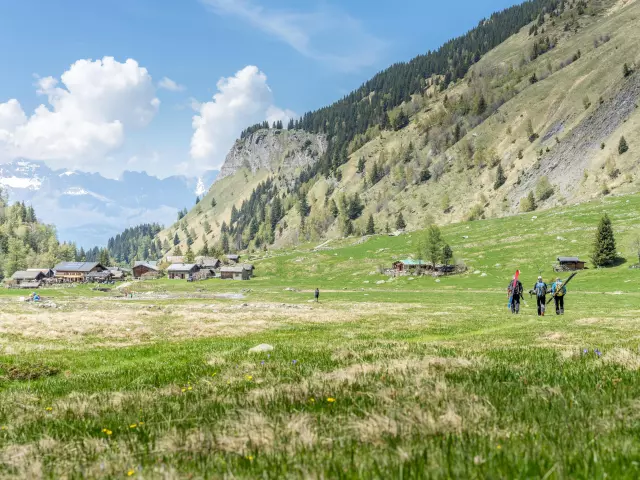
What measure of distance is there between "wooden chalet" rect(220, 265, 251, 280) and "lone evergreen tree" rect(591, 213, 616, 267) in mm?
118196

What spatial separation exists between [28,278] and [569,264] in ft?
627

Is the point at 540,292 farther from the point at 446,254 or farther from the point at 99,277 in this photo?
the point at 99,277

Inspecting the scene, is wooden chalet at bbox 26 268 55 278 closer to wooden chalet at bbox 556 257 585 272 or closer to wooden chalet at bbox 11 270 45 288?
wooden chalet at bbox 11 270 45 288

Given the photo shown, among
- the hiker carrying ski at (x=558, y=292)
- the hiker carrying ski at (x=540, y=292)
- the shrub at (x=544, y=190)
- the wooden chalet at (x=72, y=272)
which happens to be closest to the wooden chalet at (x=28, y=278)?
the wooden chalet at (x=72, y=272)

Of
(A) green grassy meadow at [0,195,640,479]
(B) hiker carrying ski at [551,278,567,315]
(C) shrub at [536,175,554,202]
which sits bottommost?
(B) hiker carrying ski at [551,278,567,315]

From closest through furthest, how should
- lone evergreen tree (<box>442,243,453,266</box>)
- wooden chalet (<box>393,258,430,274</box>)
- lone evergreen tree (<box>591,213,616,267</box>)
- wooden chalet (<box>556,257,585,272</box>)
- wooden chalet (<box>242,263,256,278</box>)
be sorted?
lone evergreen tree (<box>591,213,616,267</box>) < wooden chalet (<box>556,257,585,272</box>) < lone evergreen tree (<box>442,243,453,266</box>) < wooden chalet (<box>393,258,430,274</box>) < wooden chalet (<box>242,263,256,278</box>)

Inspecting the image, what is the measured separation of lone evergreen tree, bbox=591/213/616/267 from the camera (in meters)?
93.8

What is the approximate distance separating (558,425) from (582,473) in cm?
136

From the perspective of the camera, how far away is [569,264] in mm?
102562

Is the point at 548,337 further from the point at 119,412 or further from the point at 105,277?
the point at 105,277

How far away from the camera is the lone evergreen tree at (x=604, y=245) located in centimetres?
9375

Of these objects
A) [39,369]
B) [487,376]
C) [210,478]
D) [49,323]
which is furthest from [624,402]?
[49,323]

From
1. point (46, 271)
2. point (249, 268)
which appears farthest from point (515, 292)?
point (46, 271)

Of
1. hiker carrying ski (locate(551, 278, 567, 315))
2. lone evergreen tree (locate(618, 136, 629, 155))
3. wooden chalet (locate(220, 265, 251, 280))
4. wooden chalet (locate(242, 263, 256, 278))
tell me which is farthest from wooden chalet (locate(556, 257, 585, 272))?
wooden chalet (locate(242, 263, 256, 278))
